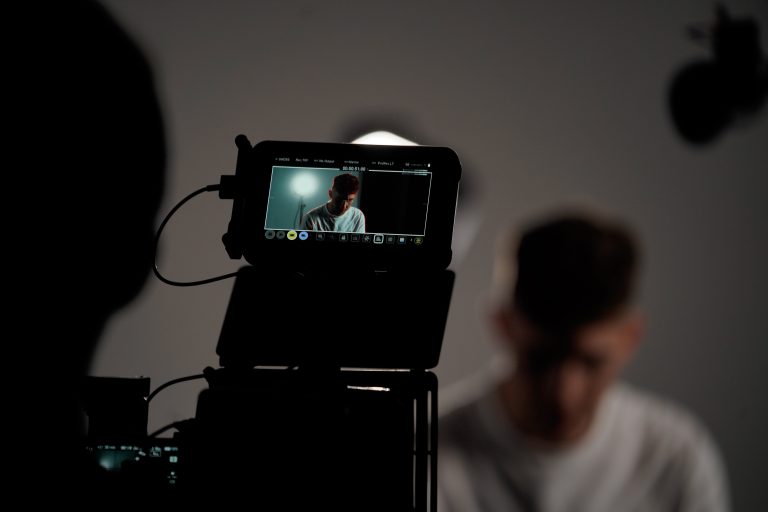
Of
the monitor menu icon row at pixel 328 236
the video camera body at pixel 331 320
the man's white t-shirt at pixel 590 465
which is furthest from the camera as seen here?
the man's white t-shirt at pixel 590 465

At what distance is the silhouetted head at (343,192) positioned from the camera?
2.27 feet

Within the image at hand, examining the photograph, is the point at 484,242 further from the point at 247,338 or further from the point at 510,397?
the point at 247,338

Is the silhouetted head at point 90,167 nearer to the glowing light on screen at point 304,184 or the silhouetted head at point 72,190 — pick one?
the silhouetted head at point 72,190

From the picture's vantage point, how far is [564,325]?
36.7 inches

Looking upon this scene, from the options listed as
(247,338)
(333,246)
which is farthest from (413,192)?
(247,338)

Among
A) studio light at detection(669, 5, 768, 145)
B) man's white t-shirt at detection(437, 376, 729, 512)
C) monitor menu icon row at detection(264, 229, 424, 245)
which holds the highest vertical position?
studio light at detection(669, 5, 768, 145)

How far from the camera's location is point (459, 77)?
3.33 feet

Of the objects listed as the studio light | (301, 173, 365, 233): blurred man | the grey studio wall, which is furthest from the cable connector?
the studio light

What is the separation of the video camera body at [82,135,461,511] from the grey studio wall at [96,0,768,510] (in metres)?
0.32

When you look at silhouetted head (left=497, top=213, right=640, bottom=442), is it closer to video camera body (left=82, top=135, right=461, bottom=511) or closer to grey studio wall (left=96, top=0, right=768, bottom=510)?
grey studio wall (left=96, top=0, right=768, bottom=510)

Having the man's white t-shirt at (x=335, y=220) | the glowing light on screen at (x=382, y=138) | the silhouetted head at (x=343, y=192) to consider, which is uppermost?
the glowing light on screen at (x=382, y=138)

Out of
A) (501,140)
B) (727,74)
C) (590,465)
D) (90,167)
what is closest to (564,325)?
(590,465)

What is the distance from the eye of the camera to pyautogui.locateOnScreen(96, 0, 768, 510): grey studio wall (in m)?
0.97

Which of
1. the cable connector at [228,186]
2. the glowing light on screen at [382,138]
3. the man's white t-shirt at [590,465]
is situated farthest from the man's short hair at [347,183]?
the man's white t-shirt at [590,465]
